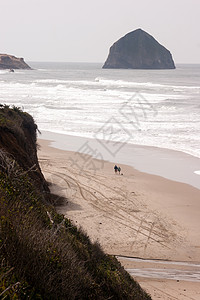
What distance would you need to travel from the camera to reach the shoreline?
61.4 feet

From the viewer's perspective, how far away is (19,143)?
12547mm

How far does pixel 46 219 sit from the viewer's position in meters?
6.27

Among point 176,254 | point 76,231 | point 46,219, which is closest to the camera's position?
point 46,219

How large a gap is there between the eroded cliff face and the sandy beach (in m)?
1.85

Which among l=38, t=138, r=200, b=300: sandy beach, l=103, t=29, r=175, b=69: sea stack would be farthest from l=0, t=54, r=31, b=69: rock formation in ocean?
l=38, t=138, r=200, b=300: sandy beach

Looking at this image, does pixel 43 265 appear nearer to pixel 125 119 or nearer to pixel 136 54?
pixel 125 119

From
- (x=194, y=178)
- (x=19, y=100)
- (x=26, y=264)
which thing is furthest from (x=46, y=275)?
(x=19, y=100)

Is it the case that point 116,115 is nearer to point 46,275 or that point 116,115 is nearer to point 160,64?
point 46,275

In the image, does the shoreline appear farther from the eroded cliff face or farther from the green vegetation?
the green vegetation

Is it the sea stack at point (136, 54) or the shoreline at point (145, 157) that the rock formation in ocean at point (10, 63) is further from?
the shoreline at point (145, 157)

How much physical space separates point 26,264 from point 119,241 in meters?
7.35

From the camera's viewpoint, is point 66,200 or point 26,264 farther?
point 66,200

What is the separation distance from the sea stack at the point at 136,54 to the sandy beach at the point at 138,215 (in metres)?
177

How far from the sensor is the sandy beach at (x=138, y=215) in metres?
9.60
